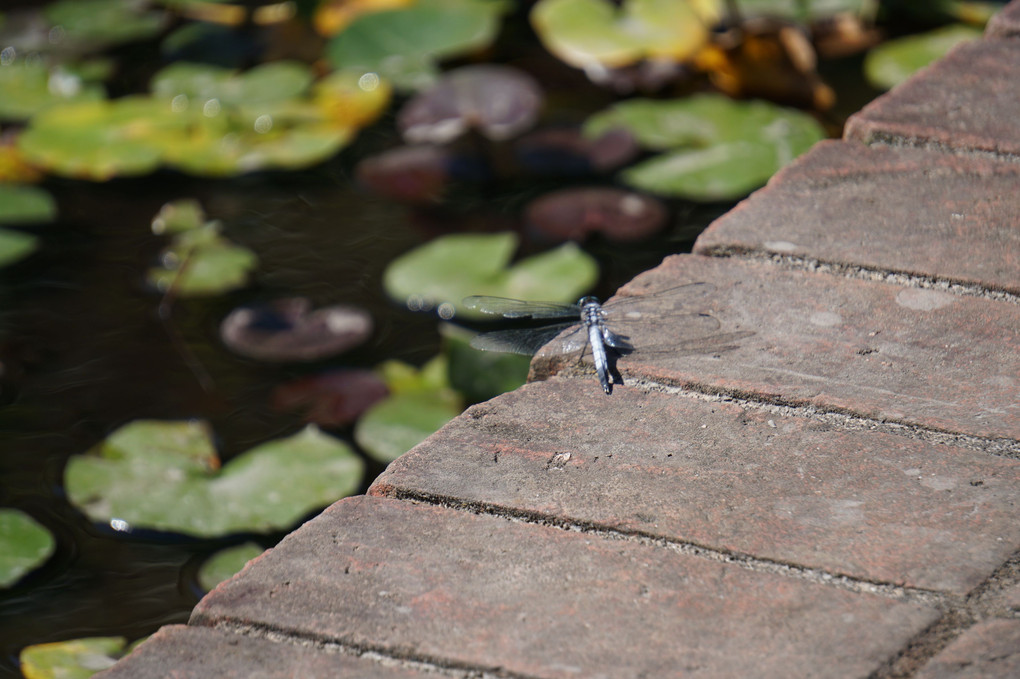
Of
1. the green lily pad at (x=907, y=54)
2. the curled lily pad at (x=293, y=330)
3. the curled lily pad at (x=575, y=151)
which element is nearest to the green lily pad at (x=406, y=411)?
the curled lily pad at (x=293, y=330)

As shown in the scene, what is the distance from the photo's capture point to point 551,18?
3.11 metres

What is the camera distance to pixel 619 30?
3066 millimetres

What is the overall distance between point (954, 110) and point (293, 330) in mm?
1336

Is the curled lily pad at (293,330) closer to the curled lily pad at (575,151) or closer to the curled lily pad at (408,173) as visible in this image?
the curled lily pad at (408,173)

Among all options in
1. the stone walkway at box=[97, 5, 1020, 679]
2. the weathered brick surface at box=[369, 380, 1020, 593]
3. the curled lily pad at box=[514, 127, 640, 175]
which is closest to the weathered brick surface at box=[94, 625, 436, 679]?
the stone walkway at box=[97, 5, 1020, 679]

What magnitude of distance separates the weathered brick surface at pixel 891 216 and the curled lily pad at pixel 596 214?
861 mm

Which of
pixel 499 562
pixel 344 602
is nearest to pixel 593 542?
pixel 499 562

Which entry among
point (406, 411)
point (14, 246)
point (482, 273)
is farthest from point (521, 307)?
point (14, 246)

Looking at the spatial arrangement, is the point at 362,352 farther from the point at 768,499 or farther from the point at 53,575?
the point at 768,499

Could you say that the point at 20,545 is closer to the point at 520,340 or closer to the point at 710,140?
the point at 520,340

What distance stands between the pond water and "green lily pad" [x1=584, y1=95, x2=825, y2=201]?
79 mm

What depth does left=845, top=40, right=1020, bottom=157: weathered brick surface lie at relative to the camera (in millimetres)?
1687

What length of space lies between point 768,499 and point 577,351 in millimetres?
334

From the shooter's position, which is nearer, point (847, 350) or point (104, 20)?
point (847, 350)
